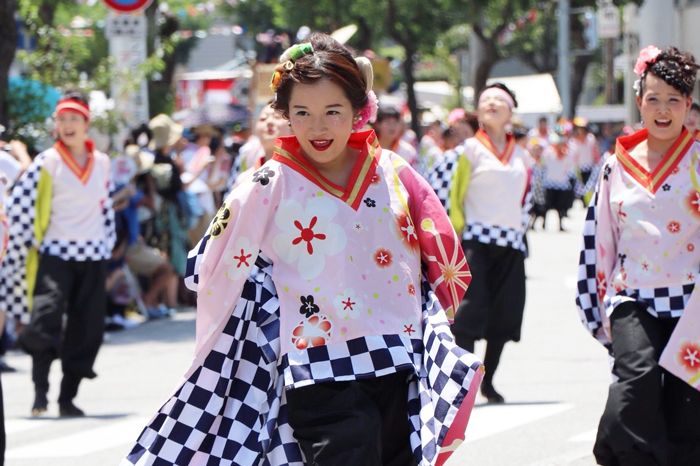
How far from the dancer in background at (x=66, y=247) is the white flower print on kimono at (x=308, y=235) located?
4.31 metres

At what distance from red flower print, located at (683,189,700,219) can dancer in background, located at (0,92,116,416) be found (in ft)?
13.6

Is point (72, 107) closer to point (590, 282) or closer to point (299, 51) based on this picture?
point (590, 282)

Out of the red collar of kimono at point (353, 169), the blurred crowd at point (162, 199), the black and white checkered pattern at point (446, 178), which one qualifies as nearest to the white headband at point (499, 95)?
the black and white checkered pattern at point (446, 178)

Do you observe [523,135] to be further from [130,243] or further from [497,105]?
[497,105]

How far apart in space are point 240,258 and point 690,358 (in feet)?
6.23

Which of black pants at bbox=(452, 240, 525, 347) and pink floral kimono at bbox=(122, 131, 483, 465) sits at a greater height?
pink floral kimono at bbox=(122, 131, 483, 465)

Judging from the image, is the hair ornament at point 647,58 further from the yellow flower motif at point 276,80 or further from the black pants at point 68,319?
the black pants at point 68,319

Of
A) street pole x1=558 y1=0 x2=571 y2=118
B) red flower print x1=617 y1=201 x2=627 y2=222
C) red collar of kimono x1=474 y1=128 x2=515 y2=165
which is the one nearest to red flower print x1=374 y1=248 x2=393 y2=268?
red flower print x1=617 y1=201 x2=627 y2=222

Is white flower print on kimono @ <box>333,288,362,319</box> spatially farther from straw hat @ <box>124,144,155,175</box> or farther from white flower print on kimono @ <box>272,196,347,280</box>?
straw hat @ <box>124,144,155,175</box>

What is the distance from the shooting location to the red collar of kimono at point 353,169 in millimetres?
4137

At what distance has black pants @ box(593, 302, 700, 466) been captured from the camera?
5059 mm

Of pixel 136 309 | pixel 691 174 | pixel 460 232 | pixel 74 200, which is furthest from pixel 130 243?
pixel 691 174

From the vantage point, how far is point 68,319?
8289 mm

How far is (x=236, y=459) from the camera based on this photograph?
4.07 meters
